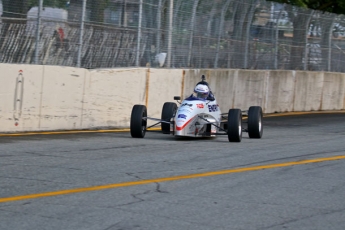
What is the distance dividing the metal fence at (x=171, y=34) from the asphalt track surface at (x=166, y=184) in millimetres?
2156

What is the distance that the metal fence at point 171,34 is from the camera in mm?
15555

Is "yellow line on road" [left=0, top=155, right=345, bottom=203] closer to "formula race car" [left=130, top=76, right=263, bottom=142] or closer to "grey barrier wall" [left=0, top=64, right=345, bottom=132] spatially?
"formula race car" [left=130, top=76, right=263, bottom=142]

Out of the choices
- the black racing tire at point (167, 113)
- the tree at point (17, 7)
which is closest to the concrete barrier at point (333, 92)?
the black racing tire at point (167, 113)

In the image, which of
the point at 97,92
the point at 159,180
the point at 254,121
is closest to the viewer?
the point at 159,180

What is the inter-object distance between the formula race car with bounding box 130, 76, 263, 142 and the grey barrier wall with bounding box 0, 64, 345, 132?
5.76ft

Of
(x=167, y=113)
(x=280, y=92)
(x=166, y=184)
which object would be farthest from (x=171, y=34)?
(x=166, y=184)

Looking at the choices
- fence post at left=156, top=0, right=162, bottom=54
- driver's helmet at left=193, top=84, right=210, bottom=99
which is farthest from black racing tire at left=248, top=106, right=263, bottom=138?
fence post at left=156, top=0, right=162, bottom=54

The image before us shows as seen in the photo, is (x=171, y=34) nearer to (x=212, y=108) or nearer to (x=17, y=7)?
(x=212, y=108)

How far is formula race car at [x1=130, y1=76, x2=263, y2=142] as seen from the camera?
14781 millimetres

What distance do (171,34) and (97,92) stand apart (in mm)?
3840

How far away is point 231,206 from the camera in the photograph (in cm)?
812

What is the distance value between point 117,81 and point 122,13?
1742 mm

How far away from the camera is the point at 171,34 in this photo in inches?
784

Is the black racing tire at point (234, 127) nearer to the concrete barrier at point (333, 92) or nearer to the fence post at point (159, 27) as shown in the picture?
the fence post at point (159, 27)
